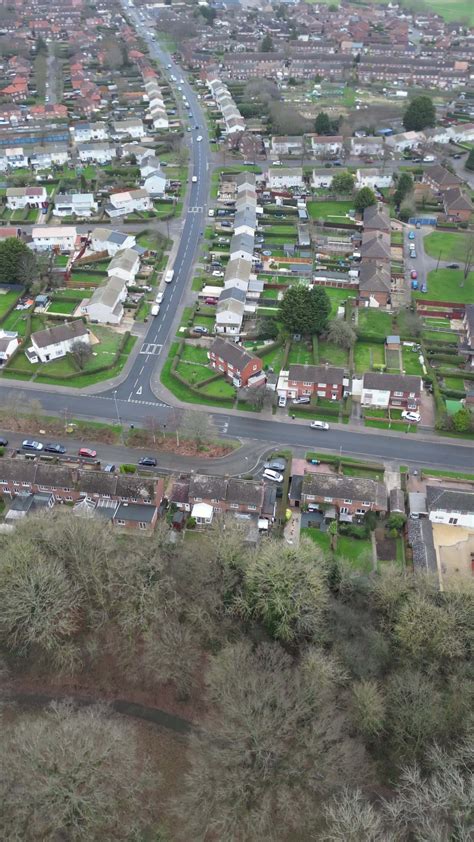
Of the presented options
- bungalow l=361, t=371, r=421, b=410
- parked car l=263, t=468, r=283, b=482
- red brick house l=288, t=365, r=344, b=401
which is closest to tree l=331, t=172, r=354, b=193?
red brick house l=288, t=365, r=344, b=401

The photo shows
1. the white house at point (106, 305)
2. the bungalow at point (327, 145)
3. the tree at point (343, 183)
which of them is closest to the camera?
the white house at point (106, 305)

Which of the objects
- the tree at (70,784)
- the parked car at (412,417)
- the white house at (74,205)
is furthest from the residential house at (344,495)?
the white house at (74,205)

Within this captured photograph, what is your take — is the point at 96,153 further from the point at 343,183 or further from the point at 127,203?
the point at 343,183

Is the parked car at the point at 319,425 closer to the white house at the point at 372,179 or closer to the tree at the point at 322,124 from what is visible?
the white house at the point at 372,179

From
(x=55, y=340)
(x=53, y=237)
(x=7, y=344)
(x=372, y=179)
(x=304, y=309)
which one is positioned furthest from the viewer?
(x=372, y=179)

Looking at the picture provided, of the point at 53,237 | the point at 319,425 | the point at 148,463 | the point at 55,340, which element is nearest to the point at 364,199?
the point at 53,237

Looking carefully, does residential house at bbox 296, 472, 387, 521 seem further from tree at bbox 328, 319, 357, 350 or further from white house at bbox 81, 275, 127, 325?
white house at bbox 81, 275, 127, 325
